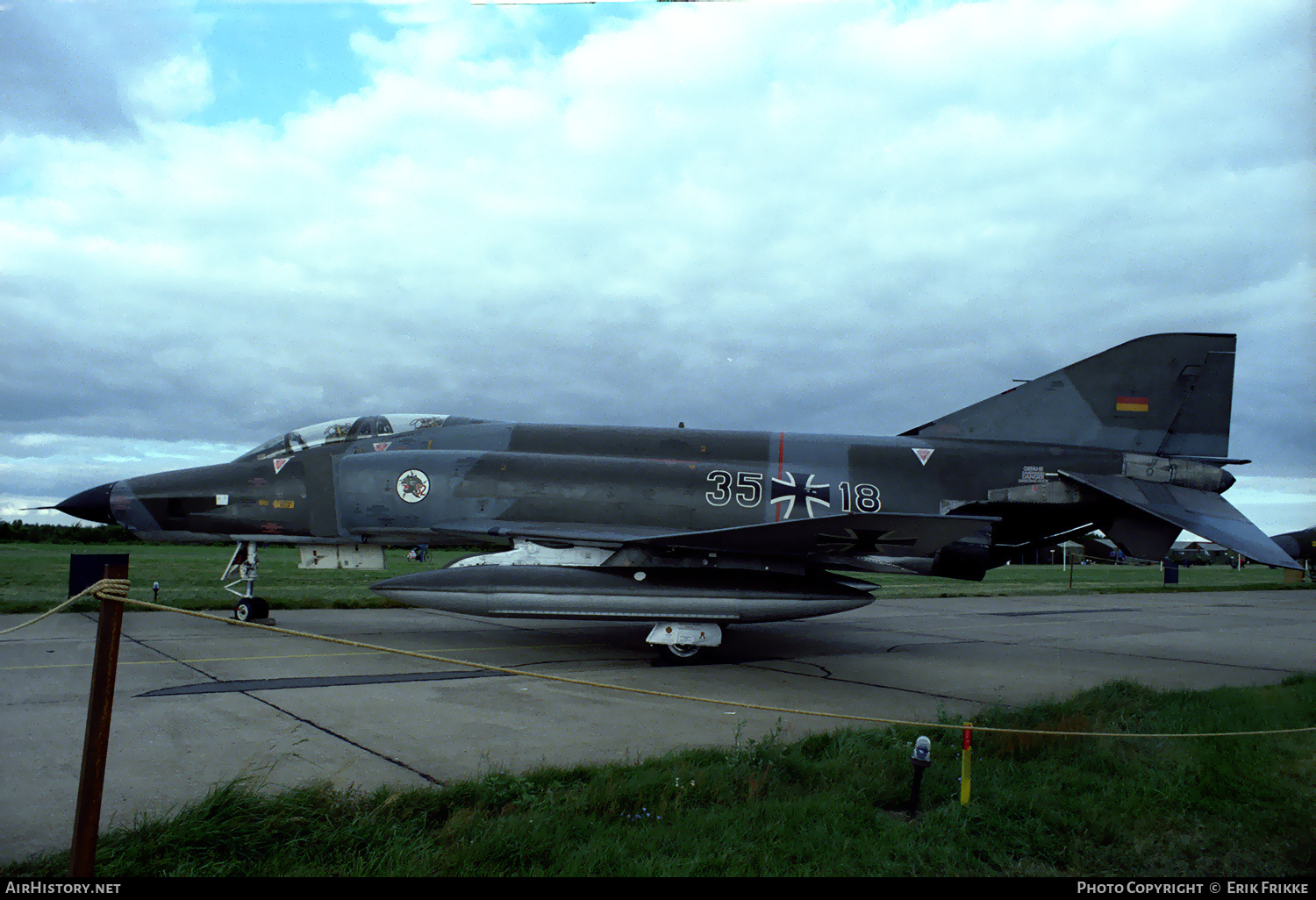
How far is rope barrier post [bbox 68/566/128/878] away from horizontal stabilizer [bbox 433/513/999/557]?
6132 millimetres

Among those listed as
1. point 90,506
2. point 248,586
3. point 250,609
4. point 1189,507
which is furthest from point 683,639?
point 90,506

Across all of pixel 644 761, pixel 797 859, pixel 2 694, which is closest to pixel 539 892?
pixel 797 859

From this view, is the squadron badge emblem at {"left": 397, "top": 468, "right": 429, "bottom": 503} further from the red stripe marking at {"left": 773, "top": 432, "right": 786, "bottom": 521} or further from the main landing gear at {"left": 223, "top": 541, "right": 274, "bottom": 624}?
the red stripe marking at {"left": 773, "top": 432, "right": 786, "bottom": 521}

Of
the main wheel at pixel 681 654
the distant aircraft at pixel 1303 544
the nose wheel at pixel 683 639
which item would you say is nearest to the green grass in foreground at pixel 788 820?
the nose wheel at pixel 683 639

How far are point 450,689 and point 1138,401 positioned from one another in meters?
9.93

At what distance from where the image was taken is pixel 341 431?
11.3 m

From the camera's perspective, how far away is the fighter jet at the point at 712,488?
9430 millimetres

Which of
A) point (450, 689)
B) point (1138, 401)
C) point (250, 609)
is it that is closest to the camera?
point (450, 689)

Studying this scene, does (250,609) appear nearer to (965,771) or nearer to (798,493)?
(798,493)

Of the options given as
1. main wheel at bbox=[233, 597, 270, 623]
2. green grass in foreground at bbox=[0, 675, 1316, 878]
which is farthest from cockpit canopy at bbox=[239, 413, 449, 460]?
green grass in foreground at bbox=[0, 675, 1316, 878]

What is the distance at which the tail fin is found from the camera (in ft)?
34.6

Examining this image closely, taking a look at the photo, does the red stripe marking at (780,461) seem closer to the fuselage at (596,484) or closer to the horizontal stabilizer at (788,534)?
the fuselage at (596,484)

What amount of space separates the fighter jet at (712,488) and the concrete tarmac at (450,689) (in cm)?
113

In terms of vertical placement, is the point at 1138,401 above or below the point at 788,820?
above
